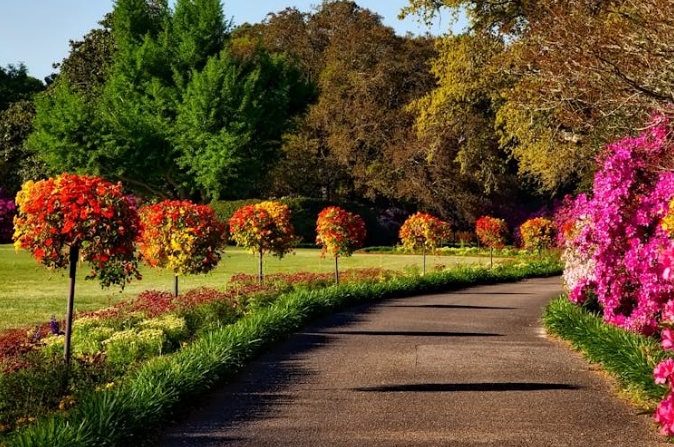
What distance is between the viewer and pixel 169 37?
5119cm

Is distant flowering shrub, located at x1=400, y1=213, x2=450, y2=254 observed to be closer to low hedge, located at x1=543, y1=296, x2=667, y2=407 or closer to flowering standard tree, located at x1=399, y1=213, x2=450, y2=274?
flowering standard tree, located at x1=399, y1=213, x2=450, y2=274

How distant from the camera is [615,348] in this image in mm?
11141

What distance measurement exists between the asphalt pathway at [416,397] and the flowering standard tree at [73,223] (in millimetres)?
2364

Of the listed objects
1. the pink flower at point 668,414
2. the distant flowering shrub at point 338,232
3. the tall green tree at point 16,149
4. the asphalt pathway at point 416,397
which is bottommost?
the asphalt pathway at point 416,397

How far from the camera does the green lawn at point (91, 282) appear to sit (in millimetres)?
20516

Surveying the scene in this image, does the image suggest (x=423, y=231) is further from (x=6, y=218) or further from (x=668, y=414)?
(x=668, y=414)

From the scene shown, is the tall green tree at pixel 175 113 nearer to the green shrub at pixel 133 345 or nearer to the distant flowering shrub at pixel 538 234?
the distant flowering shrub at pixel 538 234

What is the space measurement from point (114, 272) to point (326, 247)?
12644 mm

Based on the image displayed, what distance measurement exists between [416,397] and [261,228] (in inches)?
519

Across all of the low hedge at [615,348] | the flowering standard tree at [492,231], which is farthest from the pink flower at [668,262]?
the flowering standard tree at [492,231]

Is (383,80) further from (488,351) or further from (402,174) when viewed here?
(488,351)

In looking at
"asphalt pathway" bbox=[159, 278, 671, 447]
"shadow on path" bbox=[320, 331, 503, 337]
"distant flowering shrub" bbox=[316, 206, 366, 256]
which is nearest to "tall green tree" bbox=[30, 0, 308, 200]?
"distant flowering shrub" bbox=[316, 206, 366, 256]

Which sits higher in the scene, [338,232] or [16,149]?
[16,149]

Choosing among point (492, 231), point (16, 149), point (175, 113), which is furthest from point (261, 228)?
point (16, 149)
